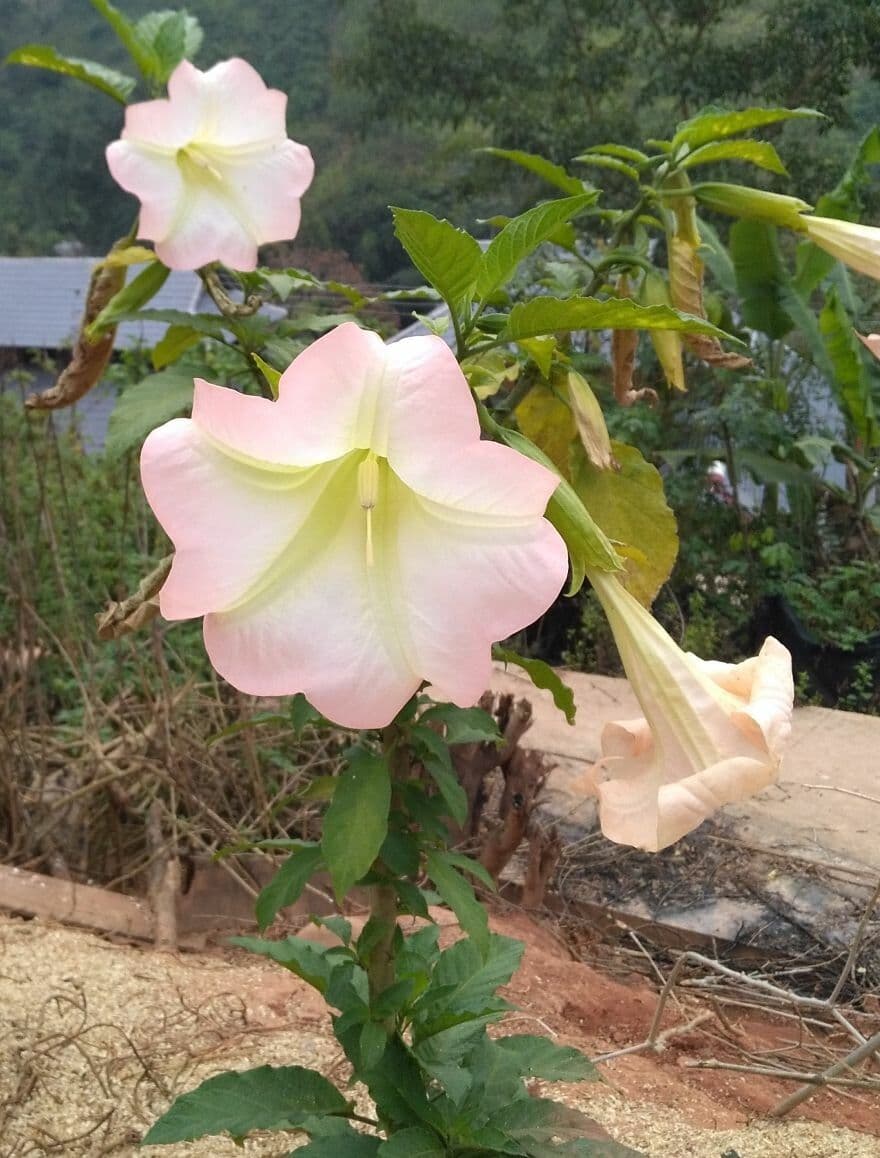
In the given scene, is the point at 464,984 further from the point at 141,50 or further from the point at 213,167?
the point at 141,50

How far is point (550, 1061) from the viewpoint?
803 millimetres

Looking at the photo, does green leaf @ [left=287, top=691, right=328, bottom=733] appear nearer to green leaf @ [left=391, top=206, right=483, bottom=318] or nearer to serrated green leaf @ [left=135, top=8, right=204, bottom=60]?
green leaf @ [left=391, top=206, right=483, bottom=318]

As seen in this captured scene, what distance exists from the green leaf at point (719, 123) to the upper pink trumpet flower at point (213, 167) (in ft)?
1.30

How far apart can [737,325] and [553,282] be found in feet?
10.0

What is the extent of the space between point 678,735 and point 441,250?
0.91ft

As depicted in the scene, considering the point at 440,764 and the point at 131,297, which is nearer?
the point at 440,764

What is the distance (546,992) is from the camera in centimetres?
145

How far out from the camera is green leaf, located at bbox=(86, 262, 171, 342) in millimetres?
1039

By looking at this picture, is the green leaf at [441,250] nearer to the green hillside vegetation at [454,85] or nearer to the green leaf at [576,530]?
the green leaf at [576,530]

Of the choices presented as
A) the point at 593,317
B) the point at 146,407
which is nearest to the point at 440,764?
the point at 593,317

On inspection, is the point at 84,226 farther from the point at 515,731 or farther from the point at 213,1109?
the point at 213,1109

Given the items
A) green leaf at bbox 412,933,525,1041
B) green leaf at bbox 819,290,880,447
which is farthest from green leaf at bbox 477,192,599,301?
green leaf at bbox 819,290,880,447

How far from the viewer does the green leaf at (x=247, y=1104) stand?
0.72 m

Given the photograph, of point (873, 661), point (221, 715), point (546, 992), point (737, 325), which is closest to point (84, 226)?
point (737, 325)
